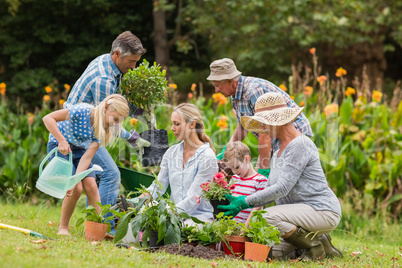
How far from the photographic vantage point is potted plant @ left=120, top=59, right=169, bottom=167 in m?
4.21

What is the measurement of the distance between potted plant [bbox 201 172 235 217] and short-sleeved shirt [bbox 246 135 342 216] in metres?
0.20

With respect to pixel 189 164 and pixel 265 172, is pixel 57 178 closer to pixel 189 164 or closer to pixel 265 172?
pixel 189 164

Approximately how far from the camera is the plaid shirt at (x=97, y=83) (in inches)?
158

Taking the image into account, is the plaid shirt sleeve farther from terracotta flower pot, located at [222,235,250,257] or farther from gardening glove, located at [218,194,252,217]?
terracotta flower pot, located at [222,235,250,257]

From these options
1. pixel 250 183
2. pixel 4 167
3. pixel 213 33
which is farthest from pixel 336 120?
pixel 213 33

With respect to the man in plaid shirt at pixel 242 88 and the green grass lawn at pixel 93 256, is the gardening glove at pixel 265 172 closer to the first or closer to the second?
the man in plaid shirt at pixel 242 88

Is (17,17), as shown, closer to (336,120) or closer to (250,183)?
(336,120)

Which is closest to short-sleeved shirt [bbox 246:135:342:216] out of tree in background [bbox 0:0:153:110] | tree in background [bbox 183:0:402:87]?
tree in background [bbox 183:0:402:87]

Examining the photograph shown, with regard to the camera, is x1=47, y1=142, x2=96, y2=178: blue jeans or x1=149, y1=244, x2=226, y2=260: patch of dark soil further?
x1=47, y1=142, x2=96, y2=178: blue jeans

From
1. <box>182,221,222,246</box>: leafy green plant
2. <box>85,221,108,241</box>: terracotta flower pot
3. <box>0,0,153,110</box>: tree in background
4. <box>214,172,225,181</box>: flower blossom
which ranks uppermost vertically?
<box>0,0,153,110</box>: tree in background

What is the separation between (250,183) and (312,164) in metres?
0.53

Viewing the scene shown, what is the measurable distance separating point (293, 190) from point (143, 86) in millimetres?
1579

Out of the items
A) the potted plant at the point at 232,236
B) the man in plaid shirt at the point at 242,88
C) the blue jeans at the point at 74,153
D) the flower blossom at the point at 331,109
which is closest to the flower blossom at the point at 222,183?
the potted plant at the point at 232,236

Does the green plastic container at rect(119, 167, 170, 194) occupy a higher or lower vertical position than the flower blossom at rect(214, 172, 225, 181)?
lower
